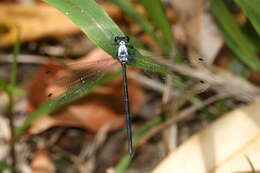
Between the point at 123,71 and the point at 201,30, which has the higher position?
the point at 201,30

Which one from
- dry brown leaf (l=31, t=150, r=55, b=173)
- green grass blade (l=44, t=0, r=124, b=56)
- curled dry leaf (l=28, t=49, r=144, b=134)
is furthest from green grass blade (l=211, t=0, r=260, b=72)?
dry brown leaf (l=31, t=150, r=55, b=173)

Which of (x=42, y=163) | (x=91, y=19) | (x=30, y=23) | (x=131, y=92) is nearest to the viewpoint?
(x=91, y=19)

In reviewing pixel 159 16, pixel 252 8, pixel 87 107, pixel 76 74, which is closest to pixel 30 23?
pixel 87 107

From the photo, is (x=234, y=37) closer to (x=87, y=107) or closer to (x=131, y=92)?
(x=131, y=92)

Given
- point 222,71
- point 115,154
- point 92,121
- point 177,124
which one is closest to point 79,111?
point 92,121

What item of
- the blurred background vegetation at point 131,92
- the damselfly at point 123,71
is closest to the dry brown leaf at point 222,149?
the damselfly at point 123,71

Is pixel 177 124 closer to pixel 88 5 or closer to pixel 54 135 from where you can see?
pixel 54 135
